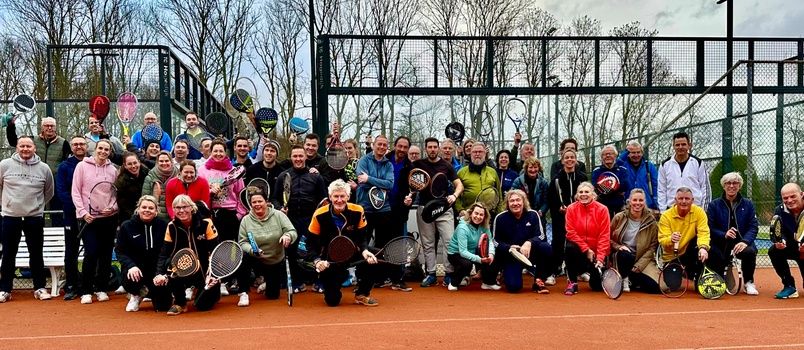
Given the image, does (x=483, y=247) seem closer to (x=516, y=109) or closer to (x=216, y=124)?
(x=216, y=124)

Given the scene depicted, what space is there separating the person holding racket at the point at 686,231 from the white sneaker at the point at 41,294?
6310 mm

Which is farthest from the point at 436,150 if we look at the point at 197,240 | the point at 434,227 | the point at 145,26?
the point at 145,26

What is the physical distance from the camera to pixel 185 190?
7297 mm

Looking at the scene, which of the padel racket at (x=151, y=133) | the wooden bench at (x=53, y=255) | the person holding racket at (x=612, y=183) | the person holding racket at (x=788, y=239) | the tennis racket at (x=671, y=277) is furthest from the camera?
the padel racket at (x=151, y=133)

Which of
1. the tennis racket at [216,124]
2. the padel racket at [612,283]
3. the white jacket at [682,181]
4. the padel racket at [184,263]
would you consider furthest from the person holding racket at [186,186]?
the white jacket at [682,181]

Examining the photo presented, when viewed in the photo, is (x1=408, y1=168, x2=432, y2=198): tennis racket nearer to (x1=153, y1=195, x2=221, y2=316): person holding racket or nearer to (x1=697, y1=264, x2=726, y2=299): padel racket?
(x1=153, y1=195, x2=221, y2=316): person holding racket

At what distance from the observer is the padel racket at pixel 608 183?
8348 mm

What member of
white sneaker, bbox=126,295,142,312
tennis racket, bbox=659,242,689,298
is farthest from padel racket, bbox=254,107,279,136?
tennis racket, bbox=659,242,689,298

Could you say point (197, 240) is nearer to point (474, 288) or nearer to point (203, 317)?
point (203, 317)

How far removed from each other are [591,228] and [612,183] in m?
0.79

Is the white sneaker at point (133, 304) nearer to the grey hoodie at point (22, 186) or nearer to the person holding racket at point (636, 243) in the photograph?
the grey hoodie at point (22, 186)

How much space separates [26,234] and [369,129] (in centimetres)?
527

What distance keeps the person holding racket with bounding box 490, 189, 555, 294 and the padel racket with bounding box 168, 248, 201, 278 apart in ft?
10.5

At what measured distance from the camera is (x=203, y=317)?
6438 mm
